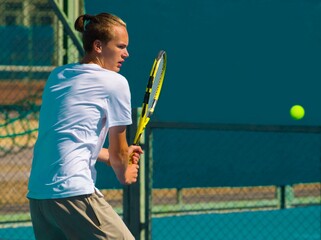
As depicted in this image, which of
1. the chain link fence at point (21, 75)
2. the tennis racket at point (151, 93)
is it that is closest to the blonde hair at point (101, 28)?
the tennis racket at point (151, 93)

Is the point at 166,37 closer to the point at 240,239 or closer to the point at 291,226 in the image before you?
the point at 240,239

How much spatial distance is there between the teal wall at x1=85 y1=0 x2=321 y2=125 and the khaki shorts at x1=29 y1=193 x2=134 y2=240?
3.15 meters

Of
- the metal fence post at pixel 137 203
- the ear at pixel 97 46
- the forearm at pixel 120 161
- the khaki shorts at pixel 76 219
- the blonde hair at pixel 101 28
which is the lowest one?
the metal fence post at pixel 137 203

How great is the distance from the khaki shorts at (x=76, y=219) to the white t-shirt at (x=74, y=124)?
37mm

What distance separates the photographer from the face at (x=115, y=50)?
3314mm

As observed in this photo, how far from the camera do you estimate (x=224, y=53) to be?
649cm

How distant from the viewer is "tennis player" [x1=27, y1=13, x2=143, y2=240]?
3.19 metres

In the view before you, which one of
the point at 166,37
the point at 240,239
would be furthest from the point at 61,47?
the point at 240,239

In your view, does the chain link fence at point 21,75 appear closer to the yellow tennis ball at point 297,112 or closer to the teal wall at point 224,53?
the teal wall at point 224,53

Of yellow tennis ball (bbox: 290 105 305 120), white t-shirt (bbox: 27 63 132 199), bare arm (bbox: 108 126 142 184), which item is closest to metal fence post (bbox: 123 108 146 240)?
yellow tennis ball (bbox: 290 105 305 120)

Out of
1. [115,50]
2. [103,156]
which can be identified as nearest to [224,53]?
[103,156]

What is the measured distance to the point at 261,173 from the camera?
21.5 feet

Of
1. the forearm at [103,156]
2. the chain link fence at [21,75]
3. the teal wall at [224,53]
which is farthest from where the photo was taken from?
the chain link fence at [21,75]

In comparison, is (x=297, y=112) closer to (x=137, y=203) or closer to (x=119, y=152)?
(x=137, y=203)
